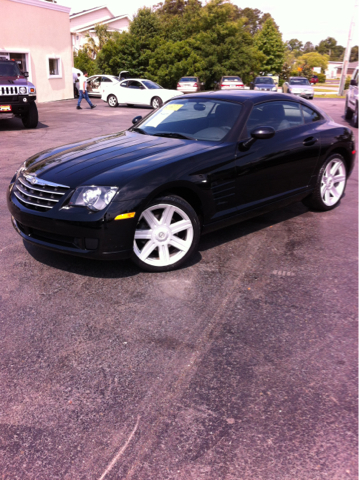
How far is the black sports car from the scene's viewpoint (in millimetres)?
3961

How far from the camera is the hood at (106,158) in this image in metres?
4.09

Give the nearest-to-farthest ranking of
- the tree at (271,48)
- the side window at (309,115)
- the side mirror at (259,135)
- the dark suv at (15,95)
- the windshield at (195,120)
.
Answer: the side mirror at (259,135) → the windshield at (195,120) → the side window at (309,115) → the dark suv at (15,95) → the tree at (271,48)

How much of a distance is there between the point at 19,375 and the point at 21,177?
2288 millimetres

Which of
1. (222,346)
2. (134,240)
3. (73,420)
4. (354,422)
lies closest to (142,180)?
(134,240)

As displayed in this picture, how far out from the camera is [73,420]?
2.53 meters

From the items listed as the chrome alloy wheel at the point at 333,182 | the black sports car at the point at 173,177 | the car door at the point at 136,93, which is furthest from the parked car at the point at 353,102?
the black sports car at the point at 173,177

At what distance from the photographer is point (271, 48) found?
200 feet

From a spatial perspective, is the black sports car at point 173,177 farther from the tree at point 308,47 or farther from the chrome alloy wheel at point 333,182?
the tree at point 308,47

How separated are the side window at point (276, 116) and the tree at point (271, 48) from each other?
5912 centimetres

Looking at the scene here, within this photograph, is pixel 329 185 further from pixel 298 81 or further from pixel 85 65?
pixel 85 65

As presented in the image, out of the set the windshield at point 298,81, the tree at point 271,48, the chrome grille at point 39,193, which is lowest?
the chrome grille at point 39,193

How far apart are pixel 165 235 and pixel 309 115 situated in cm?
280

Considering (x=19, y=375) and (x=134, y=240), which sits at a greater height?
(x=134, y=240)

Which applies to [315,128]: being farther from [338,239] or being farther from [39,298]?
[39,298]
